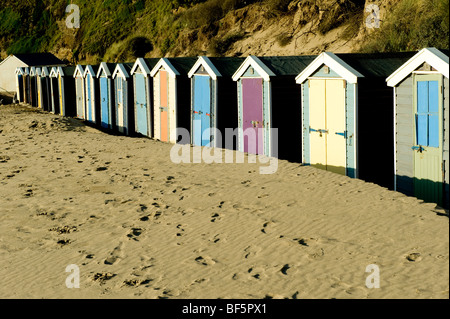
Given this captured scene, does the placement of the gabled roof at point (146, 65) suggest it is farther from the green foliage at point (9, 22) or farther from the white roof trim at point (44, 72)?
the green foliage at point (9, 22)

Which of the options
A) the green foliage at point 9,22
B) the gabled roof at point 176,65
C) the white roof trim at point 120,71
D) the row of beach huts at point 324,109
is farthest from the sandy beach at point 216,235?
the green foliage at point 9,22

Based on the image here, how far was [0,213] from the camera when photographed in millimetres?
10930

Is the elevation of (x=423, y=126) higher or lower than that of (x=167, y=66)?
lower

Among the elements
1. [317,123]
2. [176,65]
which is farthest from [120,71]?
[317,123]

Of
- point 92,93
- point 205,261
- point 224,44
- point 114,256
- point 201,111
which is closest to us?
point 205,261

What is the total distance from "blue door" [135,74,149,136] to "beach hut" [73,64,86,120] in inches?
265

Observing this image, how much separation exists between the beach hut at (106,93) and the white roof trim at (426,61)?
Result: 15.4 meters

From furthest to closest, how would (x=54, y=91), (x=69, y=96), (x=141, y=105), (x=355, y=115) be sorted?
(x=54, y=91)
(x=69, y=96)
(x=141, y=105)
(x=355, y=115)

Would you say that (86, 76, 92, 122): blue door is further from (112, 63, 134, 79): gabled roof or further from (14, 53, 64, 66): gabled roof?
(14, 53, 64, 66): gabled roof

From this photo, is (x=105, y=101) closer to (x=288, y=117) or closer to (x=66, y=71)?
(x=66, y=71)

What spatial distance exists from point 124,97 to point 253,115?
9.06 m

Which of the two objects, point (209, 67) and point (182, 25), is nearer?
point (209, 67)

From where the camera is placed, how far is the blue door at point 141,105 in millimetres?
21281

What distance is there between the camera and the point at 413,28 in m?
24.4
